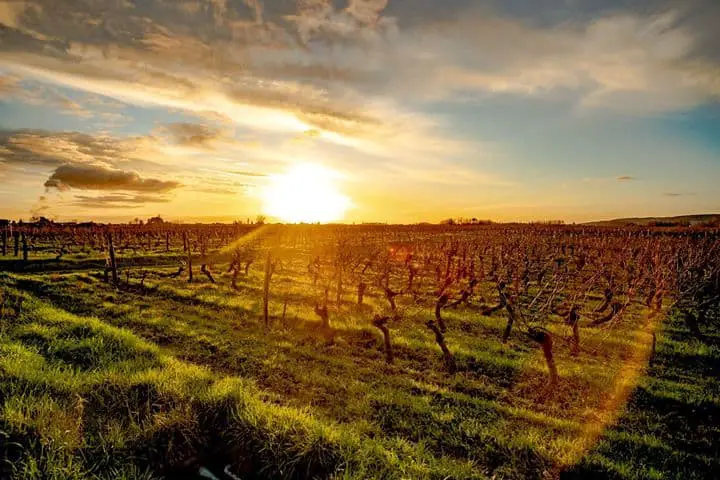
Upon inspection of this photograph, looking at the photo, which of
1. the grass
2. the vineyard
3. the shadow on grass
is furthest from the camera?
the shadow on grass

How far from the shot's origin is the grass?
7316 mm

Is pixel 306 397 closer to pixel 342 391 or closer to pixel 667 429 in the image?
pixel 342 391

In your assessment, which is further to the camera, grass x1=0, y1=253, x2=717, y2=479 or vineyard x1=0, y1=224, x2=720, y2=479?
vineyard x1=0, y1=224, x2=720, y2=479

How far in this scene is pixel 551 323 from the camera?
21.9 meters

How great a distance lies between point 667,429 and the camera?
10891 mm

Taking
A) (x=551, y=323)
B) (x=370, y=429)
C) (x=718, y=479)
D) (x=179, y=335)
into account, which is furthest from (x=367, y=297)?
(x=718, y=479)

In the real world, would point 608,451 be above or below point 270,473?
below

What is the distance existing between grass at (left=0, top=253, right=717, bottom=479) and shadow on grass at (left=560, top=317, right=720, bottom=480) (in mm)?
76

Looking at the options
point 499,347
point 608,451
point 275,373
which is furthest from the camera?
point 499,347

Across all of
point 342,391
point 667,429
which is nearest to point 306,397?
point 342,391

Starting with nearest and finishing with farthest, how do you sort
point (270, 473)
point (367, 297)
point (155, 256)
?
1. point (270, 473)
2. point (367, 297)
3. point (155, 256)

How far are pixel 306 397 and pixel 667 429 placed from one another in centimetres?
964

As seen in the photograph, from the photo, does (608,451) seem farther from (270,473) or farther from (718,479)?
(270,473)

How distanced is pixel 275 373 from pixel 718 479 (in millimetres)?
11304
